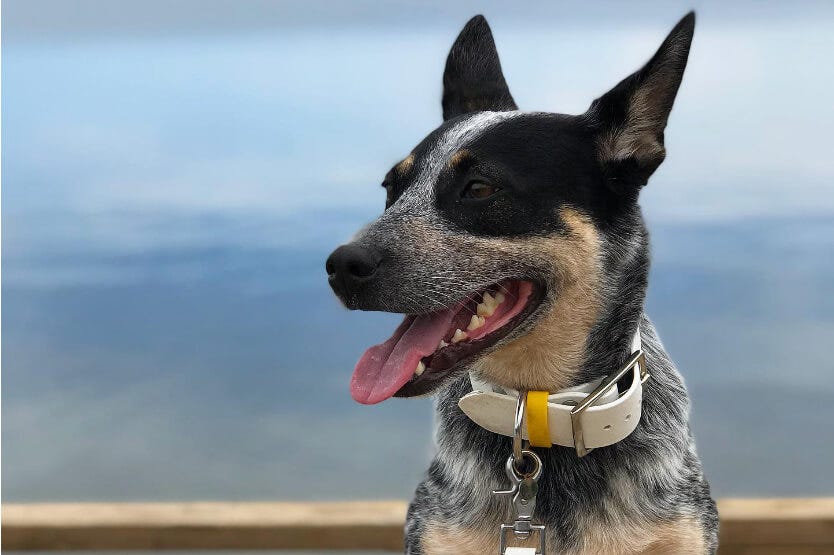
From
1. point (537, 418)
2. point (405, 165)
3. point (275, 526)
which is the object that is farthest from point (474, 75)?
point (275, 526)

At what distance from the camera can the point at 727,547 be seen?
10.2ft

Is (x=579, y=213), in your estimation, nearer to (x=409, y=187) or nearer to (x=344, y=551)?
(x=409, y=187)

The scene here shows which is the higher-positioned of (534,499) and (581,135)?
(581,135)

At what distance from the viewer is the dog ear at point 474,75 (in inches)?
83.3

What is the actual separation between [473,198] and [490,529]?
2.02ft

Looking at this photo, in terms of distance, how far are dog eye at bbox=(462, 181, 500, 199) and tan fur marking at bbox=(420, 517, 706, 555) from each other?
62 cm

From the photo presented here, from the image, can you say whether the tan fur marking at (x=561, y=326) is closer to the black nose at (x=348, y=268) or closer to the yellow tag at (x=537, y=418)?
the yellow tag at (x=537, y=418)

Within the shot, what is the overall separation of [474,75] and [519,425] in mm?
771

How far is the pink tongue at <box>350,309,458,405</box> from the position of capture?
1.68 metres

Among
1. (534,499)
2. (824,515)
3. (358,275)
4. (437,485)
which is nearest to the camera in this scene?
(358,275)

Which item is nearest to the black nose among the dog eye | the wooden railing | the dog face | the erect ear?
the dog face

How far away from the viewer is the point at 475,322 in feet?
5.76

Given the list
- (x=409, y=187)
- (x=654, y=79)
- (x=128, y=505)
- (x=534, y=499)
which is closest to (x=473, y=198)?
(x=409, y=187)

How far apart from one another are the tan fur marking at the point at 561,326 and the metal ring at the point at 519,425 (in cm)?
8
